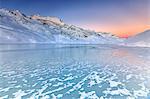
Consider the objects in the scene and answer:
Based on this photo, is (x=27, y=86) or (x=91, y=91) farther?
(x=27, y=86)

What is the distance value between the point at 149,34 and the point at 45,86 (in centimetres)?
2847

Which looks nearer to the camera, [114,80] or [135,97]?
[135,97]

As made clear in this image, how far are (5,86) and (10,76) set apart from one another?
1.16m

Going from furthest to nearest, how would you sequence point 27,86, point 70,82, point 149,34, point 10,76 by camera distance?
point 149,34
point 10,76
point 70,82
point 27,86

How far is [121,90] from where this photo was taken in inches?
190

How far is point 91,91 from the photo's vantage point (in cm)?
475

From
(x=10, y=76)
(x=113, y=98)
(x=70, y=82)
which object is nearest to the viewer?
(x=113, y=98)

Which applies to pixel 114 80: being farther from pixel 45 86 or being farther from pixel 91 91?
pixel 45 86

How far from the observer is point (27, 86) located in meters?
5.06

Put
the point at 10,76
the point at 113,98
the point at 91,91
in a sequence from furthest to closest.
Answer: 1. the point at 10,76
2. the point at 91,91
3. the point at 113,98

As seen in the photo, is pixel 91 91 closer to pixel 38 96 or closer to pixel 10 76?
pixel 38 96

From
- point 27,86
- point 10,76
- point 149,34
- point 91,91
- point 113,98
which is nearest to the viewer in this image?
point 113,98

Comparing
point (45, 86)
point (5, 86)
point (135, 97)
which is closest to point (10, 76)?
point (5, 86)

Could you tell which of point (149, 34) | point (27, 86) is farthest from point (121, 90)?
point (149, 34)
